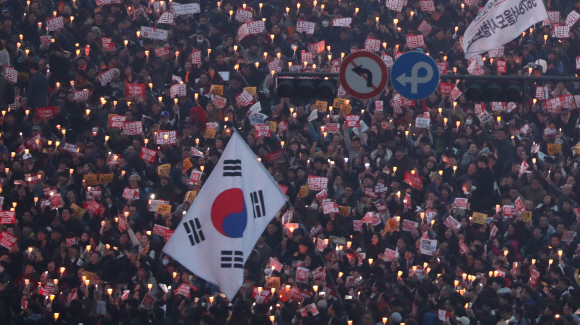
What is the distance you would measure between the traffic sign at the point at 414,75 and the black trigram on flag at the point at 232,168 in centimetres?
227

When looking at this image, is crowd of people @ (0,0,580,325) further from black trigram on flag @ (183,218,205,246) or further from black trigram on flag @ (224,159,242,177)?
black trigram on flag @ (224,159,242,177)

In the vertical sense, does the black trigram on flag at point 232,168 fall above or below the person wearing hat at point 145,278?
above

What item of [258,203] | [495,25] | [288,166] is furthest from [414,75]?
[495,25]

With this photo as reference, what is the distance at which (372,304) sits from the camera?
50.0 feet

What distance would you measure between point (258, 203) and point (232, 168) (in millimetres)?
565

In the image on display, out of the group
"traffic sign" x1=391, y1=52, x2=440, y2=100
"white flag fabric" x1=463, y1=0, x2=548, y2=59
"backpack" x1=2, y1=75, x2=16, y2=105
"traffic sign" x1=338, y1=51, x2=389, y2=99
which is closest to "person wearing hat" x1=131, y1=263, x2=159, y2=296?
"traffic sign" x1=338, y1=51, x2=389, y2=99

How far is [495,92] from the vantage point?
45.2 feet

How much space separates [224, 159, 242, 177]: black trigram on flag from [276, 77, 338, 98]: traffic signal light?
1.07 meters

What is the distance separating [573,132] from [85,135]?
8.97 m


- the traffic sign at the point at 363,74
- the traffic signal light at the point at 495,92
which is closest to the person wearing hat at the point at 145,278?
the traffic sign at the point at 363,74

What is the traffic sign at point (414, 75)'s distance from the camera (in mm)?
13688

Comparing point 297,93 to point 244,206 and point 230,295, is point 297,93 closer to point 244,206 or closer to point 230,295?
point 244,206

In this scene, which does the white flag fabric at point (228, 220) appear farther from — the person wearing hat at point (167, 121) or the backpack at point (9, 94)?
the backpack at point (9, 94)

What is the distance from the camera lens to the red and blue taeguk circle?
13.8 meters
